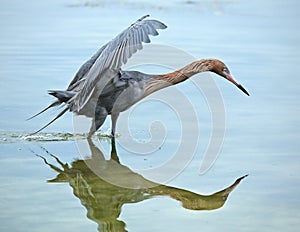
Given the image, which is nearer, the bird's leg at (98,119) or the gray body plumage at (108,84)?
the gray body plumage at (108,84)

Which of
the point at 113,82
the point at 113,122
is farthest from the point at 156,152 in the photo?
the point at 113,82

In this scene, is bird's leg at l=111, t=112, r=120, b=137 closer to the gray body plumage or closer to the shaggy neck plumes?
the gray body plumage

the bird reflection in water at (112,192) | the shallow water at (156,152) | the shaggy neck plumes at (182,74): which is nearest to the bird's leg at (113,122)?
the shallow water at (156,152)

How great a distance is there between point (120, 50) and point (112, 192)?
116 centimetres

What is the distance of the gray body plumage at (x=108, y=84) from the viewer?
5.89 m

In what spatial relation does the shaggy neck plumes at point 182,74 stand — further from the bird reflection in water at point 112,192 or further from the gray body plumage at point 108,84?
the bird reflection in water at point 112,192

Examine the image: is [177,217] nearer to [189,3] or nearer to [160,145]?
[160,145]

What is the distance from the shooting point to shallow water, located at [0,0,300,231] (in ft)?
15.8

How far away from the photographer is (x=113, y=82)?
6.49 metres

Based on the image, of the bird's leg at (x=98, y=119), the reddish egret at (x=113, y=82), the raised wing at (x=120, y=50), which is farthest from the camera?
the bird's leg at (x=98, y=119)

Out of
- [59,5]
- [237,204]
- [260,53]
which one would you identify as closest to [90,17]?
[59,5]

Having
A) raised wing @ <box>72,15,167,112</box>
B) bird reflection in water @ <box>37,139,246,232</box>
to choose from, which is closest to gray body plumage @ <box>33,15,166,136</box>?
raised wing @ <box>72,15,167,112</box>

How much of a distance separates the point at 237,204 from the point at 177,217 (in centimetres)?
48

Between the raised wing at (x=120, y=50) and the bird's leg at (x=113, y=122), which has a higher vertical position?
the raised wing at (x=120, y=50)
